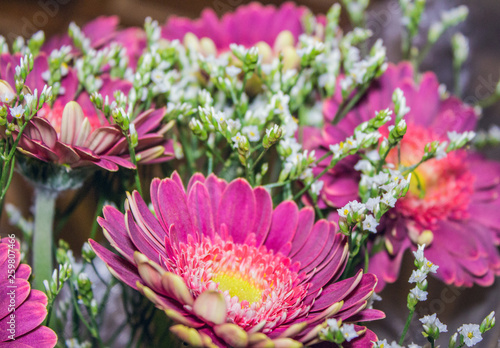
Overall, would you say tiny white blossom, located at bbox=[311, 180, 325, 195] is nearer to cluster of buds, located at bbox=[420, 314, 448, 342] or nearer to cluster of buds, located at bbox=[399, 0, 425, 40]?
cluster of buds, located at bbox=[420, 314, 448, 342]

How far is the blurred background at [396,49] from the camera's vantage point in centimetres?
43

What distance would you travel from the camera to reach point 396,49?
62cm

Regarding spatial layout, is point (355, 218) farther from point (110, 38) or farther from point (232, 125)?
point (110, 38)

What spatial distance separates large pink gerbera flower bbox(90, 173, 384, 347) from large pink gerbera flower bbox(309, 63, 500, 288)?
6 cm

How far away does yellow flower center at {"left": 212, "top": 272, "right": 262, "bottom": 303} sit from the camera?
0.35 m

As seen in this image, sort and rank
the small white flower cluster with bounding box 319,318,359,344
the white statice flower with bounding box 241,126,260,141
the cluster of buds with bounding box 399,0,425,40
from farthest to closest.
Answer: the cluster of buds with bounding box 399,0,425,40
the white statice flower with bounding box 241,126,260,141
the small white flower cluster with bounding box 319,318,359,344

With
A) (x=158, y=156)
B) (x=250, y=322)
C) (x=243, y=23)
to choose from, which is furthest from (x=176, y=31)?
(x=250, y=322)

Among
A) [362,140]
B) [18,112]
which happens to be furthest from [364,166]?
[18,112]

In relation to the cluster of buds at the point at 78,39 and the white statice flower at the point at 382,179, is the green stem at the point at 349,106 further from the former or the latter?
the cluster of buds at the point at 78,39

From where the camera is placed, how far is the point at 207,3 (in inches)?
34.4

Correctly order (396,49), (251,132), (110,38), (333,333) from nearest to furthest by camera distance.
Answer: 1. (333,333)
2. (251,132)
3. (110,38)
4. (396,49)

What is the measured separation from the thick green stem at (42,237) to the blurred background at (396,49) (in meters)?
0.05

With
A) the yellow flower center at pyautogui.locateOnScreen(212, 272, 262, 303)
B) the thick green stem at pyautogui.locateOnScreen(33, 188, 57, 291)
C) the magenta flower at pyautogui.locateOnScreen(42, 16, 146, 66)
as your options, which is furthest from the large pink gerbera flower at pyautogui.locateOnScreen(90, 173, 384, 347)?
the magenta flower at pyautogui.locateOnScreen(42, 16, 146, 66)

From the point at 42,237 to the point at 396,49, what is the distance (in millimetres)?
475
